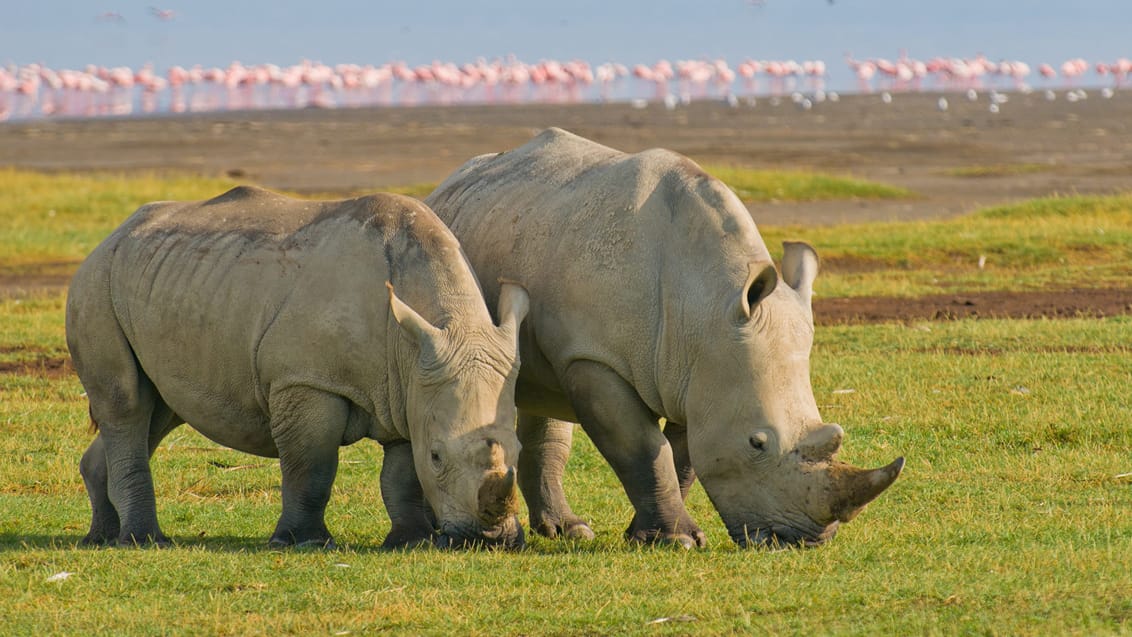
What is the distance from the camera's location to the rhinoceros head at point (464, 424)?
298 inches

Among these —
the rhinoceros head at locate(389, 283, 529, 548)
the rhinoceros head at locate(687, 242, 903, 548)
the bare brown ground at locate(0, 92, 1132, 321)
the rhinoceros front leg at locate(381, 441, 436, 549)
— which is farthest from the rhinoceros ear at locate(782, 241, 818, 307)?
the bare brown ground at locate(0, 92, 1132, 321)

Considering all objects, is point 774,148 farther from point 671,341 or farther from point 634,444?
point 671,341

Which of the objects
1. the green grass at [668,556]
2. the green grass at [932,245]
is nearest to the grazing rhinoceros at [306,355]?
the green grass at [668,556]

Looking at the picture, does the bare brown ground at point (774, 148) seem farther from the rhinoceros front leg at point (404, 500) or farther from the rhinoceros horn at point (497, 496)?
the rhinoceros horn at point (497, 496)

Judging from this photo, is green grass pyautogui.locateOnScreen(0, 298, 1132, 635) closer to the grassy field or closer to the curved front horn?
the grassy field

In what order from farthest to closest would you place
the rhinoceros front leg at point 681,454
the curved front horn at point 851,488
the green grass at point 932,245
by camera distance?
the green grass at point 932,245 < the rhinoceros front leg at point 681,454 < the curved front horn at point 851,488

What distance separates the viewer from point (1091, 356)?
1376 centimetres

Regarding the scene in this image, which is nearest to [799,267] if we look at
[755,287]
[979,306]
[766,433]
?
[755,287]

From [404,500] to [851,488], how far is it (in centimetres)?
216

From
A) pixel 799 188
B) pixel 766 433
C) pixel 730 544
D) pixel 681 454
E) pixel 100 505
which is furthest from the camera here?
pixel 799 188

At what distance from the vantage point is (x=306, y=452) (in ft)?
26.8

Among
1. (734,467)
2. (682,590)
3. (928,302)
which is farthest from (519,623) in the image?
(928,302)

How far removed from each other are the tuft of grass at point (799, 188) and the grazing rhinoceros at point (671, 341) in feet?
72.8

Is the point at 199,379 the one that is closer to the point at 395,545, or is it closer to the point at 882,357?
the point at 395,545
